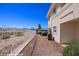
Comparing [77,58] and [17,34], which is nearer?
[77,58]

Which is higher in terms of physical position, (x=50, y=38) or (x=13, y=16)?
(x=13, y=16)

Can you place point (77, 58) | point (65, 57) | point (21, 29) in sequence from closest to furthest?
1. point (77, 58)
2. point (65, 57)
3. point (21, 29)

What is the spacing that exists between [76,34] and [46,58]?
7.91 m

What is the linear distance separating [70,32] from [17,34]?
12283 millimetres

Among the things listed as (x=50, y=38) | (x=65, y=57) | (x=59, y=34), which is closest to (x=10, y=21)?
(x=50, y=38)

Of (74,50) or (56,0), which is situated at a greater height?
(56,0)

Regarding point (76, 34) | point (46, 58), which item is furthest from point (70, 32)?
point (46, 58)

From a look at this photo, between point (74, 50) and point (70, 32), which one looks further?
point (70, 32)

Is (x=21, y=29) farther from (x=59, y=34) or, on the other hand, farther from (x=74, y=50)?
(x=74, y=50)

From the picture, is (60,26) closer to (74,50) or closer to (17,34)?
(74,50)

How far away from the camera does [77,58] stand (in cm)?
756

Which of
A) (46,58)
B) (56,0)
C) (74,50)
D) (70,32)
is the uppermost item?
(56,0)

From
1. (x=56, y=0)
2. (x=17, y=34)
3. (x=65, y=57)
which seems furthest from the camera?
(x=17, y=34)

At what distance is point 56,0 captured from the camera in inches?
377
